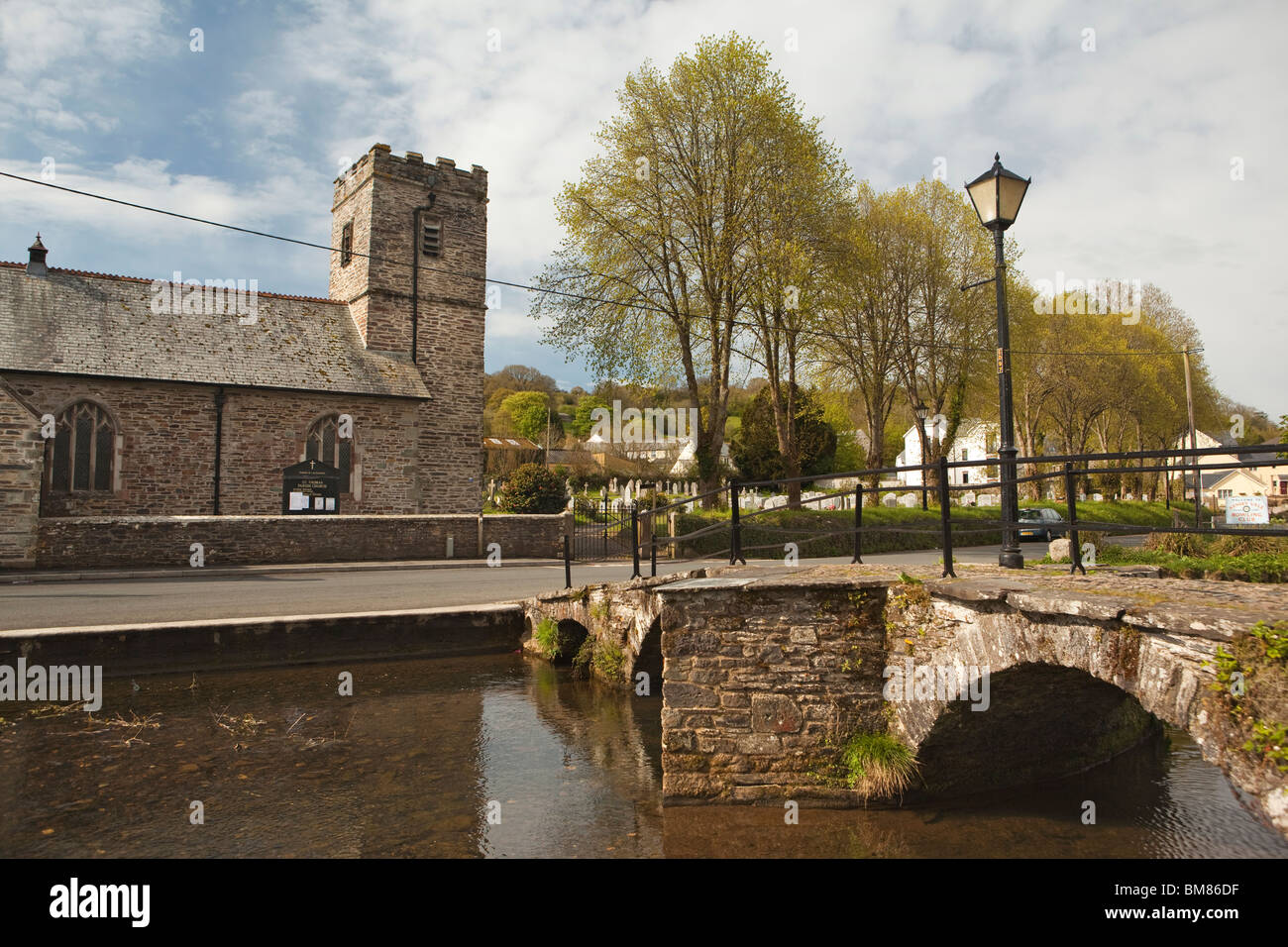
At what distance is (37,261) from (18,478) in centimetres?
919

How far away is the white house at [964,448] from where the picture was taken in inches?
1445

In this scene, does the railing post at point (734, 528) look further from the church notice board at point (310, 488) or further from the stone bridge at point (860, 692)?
the church notice board at point (310, 488)

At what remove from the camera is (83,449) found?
19922 millimetres

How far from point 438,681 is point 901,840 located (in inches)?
242

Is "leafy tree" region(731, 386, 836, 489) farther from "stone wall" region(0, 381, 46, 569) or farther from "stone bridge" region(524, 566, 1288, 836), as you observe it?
"stone bridge" region(524, 566, 1288, 836)

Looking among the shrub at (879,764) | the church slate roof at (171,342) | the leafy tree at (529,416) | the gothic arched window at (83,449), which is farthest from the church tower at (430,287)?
the leafy tree at (529,416)

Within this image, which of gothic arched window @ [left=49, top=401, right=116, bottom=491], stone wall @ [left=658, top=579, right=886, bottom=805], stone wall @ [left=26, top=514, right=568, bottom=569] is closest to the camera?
stone wall @ [left=658, top=579, right=886, bottom=805]

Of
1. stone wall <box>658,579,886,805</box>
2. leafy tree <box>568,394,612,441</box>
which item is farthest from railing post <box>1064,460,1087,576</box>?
leafy tree <box>568,394,612,441</box>

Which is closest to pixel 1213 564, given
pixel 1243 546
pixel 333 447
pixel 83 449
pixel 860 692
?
pixel 1243 546

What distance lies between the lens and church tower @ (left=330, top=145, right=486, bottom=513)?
82.8ft

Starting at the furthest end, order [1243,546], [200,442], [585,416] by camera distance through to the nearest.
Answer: [585,416] → [200,442] → [1243,546]

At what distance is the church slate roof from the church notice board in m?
2.31

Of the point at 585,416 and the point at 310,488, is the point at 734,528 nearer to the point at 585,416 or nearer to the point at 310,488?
the point at 310,488

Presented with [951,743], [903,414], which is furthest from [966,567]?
[903,414]
